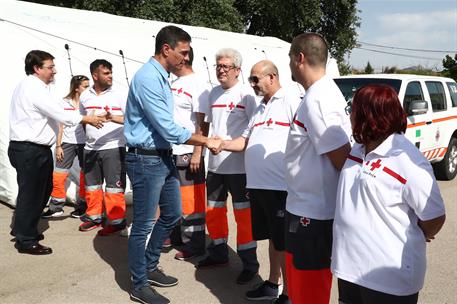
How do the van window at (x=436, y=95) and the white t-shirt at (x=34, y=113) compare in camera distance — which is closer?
the white t-shirt at (x=34, y=113)

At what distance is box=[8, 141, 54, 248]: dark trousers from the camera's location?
4.79 metres

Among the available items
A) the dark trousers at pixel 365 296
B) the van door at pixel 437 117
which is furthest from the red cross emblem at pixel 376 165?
the van door at pixel 437 117

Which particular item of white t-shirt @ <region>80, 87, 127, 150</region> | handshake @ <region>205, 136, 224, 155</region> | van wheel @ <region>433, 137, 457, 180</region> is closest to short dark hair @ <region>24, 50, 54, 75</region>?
white t-shirt @ <region>80, 87, 127, 150</region>

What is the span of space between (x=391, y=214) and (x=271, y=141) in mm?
1556

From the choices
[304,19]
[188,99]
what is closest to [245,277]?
[188,99]

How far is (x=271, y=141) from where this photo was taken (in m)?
3.57

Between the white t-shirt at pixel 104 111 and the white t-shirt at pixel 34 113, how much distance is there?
0.82 m

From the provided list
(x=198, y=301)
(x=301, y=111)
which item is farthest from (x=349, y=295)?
(x=198, y=301)

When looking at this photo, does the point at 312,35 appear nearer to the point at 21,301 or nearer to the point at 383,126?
the point at 383,126

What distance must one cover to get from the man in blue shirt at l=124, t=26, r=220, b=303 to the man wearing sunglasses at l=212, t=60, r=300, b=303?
397 millimetres

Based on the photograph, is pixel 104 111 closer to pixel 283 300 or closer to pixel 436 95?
pixel 283 300

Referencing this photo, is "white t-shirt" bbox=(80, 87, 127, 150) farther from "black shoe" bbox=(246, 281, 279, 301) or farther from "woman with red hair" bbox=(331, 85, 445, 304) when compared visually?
"woman with red hair" bbox=(331, 85, 445, 304)

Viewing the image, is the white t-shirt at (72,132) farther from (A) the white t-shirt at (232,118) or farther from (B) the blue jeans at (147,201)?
(B) the blue jeans at (147,201)

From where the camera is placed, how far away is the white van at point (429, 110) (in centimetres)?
762
